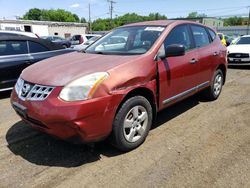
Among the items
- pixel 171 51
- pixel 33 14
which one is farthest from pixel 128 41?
pixel 33 14

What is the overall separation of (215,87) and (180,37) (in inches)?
72.9

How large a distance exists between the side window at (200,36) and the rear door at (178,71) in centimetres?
21

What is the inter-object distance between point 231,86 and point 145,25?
4037mm

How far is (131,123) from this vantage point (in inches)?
138

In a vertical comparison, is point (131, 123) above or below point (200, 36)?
below

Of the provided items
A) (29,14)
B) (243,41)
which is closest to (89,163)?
(243,41)

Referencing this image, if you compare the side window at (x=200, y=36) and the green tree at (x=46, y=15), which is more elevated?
the green tree at (x=46, y=15)

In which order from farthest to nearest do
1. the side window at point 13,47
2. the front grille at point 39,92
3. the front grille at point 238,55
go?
1. the front grille at point 238,55
2. the side window at point 13,47
3. the front grille at point 39,92

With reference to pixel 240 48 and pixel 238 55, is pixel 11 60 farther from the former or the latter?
pixel 240 48

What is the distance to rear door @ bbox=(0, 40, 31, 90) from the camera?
6098 millimetres

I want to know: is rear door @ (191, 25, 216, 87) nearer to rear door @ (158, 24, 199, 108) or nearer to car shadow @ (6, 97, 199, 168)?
rear door @ (158, 24, 199, 108)

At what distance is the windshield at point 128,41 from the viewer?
3.98m

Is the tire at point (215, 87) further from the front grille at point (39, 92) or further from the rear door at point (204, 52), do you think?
the front grille at point (39, 92)

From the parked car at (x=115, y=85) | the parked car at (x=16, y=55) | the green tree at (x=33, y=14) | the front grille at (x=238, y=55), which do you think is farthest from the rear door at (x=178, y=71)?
the green tree at (x=33, y=14)
